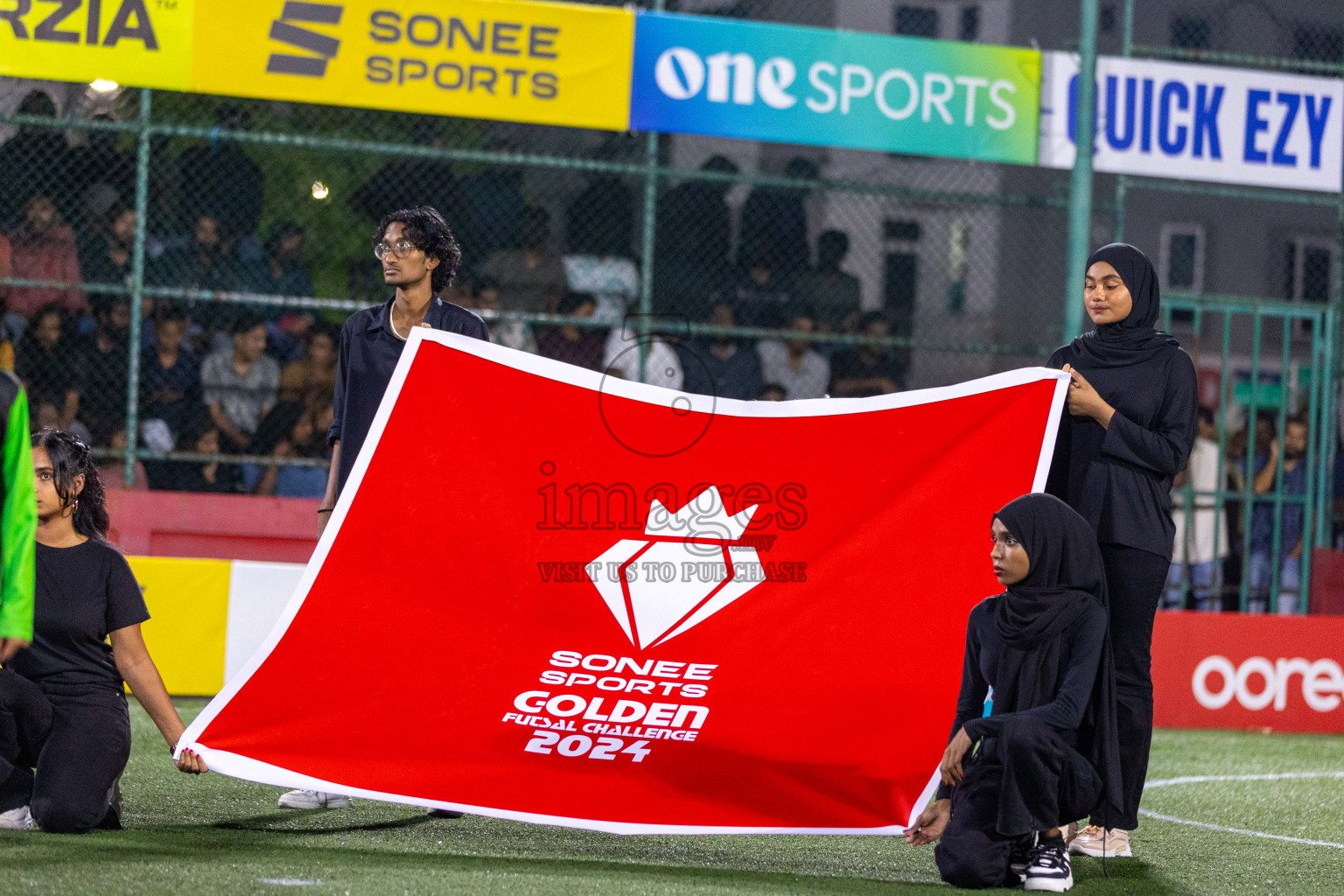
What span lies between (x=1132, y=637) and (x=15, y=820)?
10.8 ft

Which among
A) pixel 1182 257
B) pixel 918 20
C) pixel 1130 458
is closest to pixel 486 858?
pixel 1130 458

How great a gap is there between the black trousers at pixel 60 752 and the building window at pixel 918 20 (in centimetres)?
1238

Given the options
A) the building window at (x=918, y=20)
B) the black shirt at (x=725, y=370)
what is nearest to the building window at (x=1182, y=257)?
the building window at (x=918, y=20)

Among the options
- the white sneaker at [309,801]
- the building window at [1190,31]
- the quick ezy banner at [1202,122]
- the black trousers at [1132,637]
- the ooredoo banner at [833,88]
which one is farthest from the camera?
the building window at [1190,31]

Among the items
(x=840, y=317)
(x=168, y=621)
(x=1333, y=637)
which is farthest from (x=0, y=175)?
(x=1333, y=637)

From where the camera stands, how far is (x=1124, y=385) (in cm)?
497

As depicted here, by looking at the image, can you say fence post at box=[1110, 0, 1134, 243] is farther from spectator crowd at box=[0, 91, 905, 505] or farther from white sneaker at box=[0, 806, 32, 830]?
white sneaker at box=[0, 806, 32, 830]

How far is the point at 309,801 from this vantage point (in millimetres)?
5340

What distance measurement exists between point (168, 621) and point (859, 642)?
15.4 feet

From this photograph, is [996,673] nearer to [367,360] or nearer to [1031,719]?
[1031,719]

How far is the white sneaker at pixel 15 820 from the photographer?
4.60 metres

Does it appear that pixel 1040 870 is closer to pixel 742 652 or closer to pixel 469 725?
pixel 742 652

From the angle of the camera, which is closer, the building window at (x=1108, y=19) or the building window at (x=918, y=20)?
the building window at (x=918, y=20)

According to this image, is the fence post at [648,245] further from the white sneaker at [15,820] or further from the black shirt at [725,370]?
the white sneaker at [15,820]
